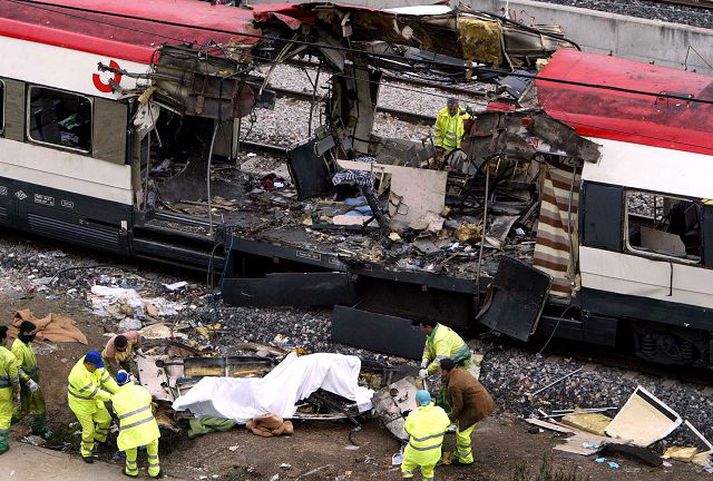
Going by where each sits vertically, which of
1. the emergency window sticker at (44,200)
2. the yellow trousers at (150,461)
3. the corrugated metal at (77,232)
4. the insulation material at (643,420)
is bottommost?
the yellow trousers at (150,461)

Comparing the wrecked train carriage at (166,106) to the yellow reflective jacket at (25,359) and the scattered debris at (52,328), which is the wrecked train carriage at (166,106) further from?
the yellow reflective jacket at (25,359)

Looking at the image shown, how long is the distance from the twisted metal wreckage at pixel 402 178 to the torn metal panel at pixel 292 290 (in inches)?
1.0

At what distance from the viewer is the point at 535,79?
528 inches

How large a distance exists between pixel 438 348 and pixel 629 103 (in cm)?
331

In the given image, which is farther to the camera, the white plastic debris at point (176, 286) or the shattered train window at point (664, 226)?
the white plastic debris at point (176, 286)

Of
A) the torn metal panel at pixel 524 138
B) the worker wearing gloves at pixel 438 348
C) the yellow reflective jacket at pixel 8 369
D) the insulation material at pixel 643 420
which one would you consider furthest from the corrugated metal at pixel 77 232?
the insulation material at pixel 643 420

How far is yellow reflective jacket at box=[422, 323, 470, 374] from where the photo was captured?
1220 cm

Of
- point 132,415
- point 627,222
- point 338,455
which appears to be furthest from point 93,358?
point 627,222

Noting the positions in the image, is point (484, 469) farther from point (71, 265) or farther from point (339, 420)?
point (71, 265)

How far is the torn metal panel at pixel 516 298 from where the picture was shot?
13406mm

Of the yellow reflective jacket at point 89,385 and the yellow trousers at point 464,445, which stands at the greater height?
the yellow reflective jacket at point 89,385

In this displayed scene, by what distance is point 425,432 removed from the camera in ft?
35.6

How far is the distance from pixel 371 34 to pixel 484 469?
5.74 m

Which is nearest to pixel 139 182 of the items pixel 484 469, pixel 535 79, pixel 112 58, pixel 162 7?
pixel 112 58
